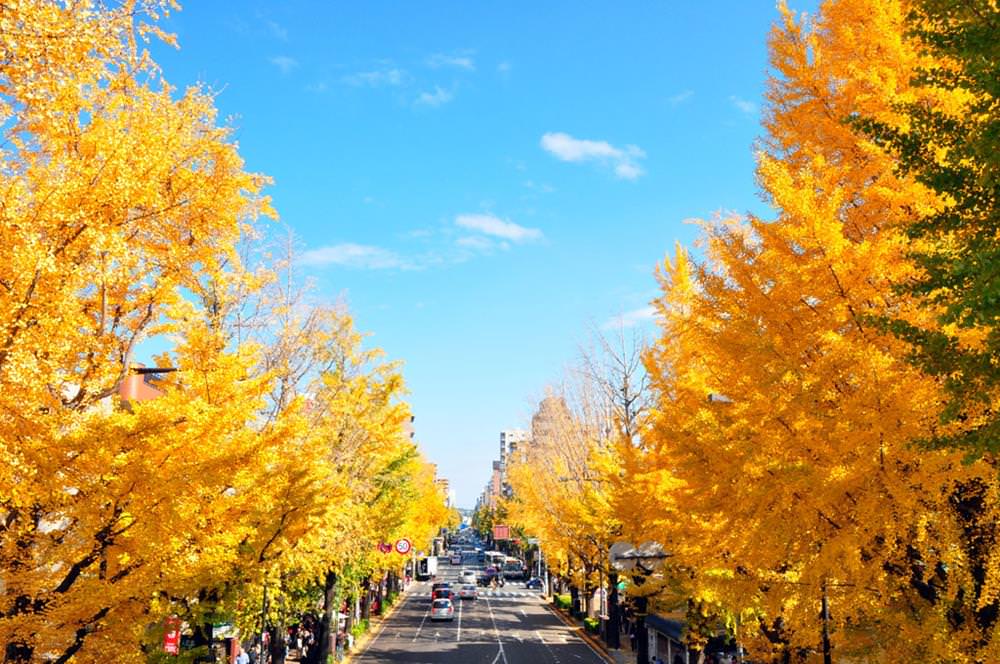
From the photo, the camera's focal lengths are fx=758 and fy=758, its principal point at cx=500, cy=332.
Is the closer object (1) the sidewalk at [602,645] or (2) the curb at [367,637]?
(1) the sidewalk at [602,645]

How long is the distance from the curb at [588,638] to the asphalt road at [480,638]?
0.28 m

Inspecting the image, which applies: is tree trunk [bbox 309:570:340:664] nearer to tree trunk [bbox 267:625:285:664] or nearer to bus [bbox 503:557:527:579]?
tree trunk [bbox 267:625:285:664]

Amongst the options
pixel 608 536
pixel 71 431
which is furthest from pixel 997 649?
pixel 608 536

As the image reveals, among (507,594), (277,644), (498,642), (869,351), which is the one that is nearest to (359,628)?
(498,642)

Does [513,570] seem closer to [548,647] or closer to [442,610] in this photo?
[442,610]

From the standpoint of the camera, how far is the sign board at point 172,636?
1191 centimetres

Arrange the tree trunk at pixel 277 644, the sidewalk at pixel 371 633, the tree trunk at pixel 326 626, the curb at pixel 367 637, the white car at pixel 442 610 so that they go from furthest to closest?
the white car at pixel 442 610 < the sidewalk at pixel 371 633 < the curb at pixel 367 637 < the tree trunk at pixel 326 626 < the tree trunk at pixel 277 644

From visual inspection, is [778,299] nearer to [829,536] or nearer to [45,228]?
[829,536]

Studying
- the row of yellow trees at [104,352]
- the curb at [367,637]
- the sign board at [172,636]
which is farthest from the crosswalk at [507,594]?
the row of yellow trees at [104,352]

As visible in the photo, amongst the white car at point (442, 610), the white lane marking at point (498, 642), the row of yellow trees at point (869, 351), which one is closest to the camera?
the row of yellow trees at point (869, 351)

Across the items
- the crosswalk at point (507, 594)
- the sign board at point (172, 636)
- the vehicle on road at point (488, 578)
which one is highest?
the sign board at point (172, 636)

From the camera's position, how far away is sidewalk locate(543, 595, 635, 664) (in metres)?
32.0

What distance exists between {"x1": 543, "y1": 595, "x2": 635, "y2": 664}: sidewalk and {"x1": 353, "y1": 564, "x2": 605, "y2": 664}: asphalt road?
393mm

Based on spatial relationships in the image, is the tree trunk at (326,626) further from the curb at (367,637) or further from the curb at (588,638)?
the curb at (588,638)
